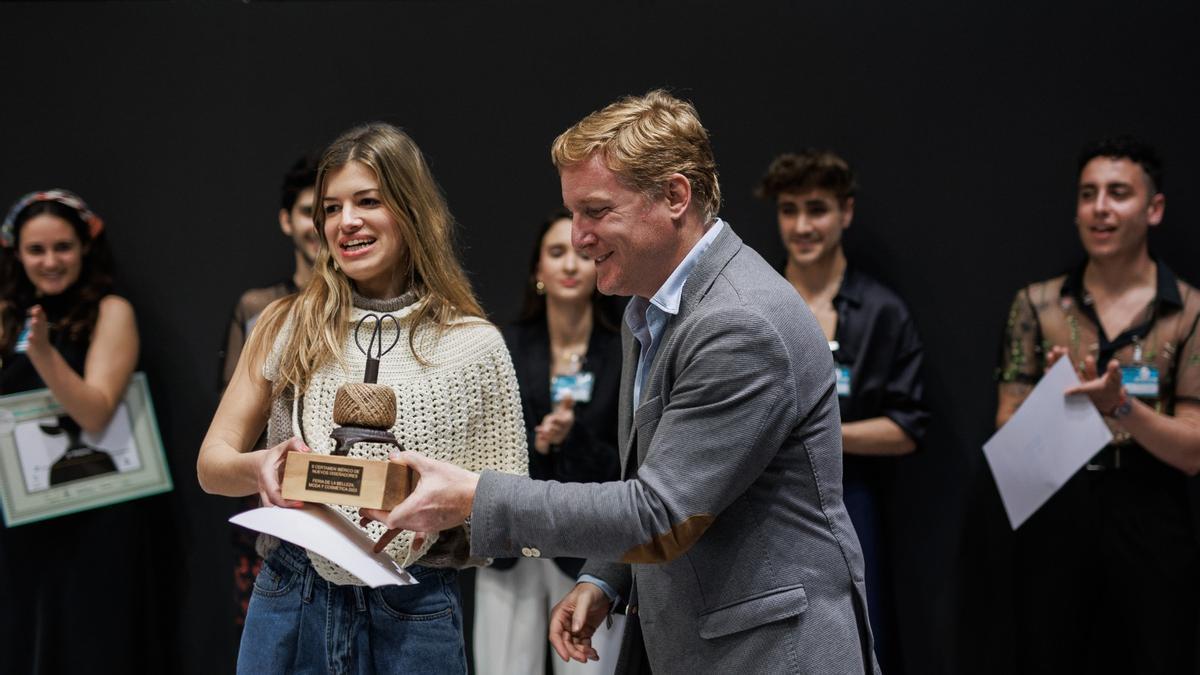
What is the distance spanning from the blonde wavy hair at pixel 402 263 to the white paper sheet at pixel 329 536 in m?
0.34

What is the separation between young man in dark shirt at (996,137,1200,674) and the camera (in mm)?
3404

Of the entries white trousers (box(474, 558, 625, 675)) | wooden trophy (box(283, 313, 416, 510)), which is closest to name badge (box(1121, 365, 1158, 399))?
white trousers (box(474, 558, 625, 675))

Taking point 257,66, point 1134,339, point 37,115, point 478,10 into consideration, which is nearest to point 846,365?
point 1134,339

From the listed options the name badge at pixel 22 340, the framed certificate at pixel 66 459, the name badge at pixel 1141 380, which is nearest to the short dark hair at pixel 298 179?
the framed certificate at pixel 66 459

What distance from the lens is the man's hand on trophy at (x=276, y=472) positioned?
6.04 feet

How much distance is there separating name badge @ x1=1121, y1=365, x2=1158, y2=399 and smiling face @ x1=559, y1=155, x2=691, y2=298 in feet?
7.18

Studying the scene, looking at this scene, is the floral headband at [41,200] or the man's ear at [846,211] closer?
the man's ear at [846,211]

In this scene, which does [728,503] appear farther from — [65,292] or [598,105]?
[65,292]

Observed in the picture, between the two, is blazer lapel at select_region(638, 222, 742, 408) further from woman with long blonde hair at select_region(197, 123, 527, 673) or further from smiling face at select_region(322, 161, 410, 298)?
smiling face at select_region(322, 161, 410, 298)

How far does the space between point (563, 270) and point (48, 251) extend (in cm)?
190

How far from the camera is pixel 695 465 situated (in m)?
1.67

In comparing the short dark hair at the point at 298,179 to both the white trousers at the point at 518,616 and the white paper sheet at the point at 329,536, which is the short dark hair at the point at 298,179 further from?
the white paper sheet at the point at 329,536

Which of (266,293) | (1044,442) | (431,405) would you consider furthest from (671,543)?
(266,293)

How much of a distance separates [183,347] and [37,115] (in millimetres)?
1165
